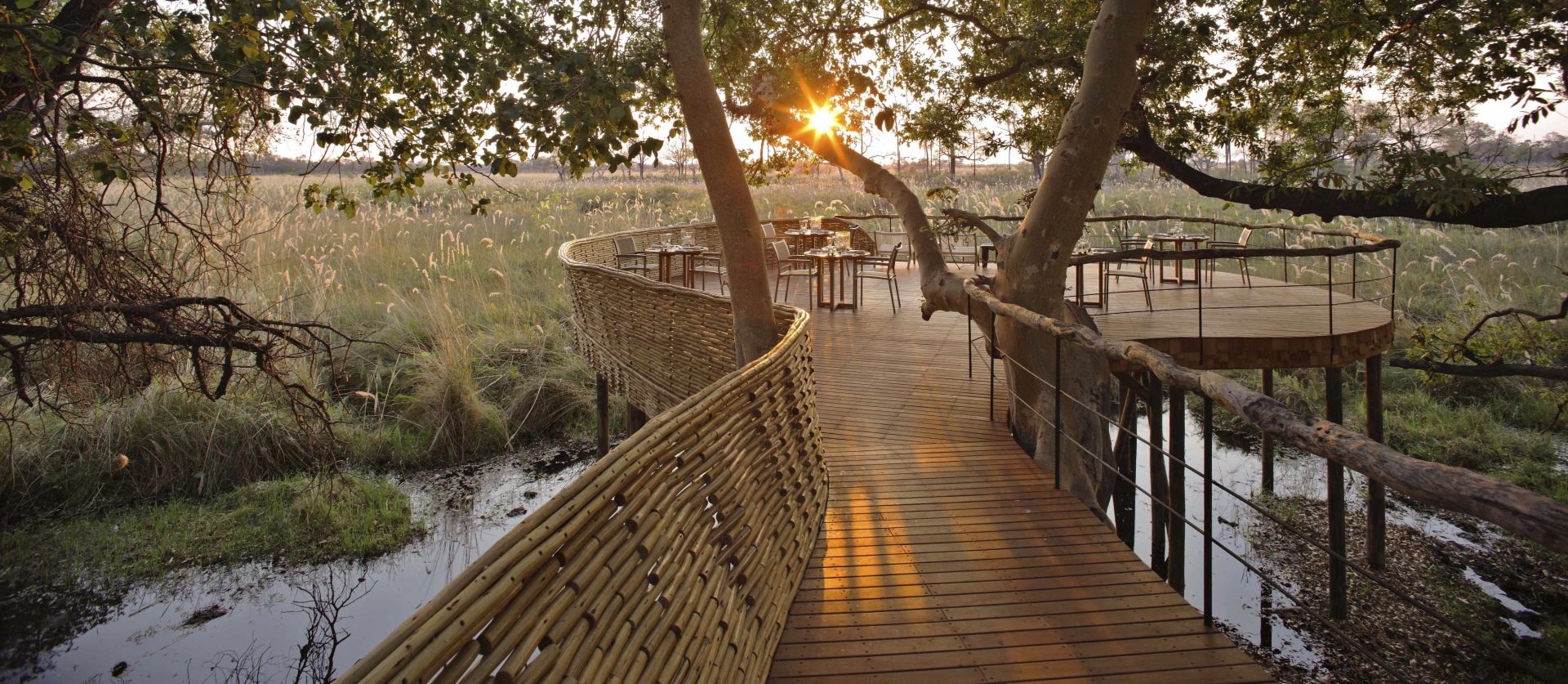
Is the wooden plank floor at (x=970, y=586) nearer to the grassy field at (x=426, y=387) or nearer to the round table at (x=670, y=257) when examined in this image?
the grassy field at (x=426, y=387)

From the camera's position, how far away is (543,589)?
191 cm

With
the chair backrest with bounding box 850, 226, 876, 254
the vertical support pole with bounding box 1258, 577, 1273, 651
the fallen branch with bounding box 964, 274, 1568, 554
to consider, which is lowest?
the vertical support pole with bounding box 1258, 577, 1273, 651

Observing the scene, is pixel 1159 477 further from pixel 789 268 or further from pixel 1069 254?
pixel 789 268

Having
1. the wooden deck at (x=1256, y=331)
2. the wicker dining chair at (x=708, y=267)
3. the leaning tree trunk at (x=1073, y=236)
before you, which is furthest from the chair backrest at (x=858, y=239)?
the leaning tree trunk at (x=1073, y=236)

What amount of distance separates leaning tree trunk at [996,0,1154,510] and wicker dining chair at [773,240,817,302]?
4.80 metres

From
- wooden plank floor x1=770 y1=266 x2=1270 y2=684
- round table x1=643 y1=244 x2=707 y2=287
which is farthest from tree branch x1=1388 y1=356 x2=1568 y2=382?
round table x1=643 y1=244 x2=707 y2=287

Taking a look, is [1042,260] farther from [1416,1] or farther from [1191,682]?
[1191,682]

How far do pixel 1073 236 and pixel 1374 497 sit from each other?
3.51 m

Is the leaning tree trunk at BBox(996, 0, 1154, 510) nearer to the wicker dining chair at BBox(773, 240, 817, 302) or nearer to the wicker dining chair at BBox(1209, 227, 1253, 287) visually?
the wicker dining chair at BBox(1209, 227, 1253, 287)

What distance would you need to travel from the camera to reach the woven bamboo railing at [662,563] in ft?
5.47

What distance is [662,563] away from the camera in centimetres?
256

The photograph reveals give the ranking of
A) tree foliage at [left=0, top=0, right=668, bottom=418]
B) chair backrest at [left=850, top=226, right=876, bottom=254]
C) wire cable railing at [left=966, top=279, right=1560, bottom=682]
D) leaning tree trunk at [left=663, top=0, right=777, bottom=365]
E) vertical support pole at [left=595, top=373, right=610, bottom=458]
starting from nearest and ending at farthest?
tree foliage at [left=0, top=0, right=668, bottom=418], wire cable railing at [left=966, top=279, right=1560, bottom=682], leaning tree trunk at [left=663, top=0, right=777, bottom=365], vertical support pole at [left=595, top=373, right=610, bottom=458], chair backrest at [left=850, top=226, right=876, bottom=254]

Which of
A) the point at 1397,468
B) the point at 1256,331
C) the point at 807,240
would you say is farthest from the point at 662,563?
the point at 807,240

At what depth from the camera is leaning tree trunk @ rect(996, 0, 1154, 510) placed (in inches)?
260
